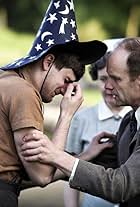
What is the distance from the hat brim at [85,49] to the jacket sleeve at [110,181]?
1.92 feet

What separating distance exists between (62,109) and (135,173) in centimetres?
49

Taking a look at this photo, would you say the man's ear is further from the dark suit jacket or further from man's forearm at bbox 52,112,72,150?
the dark suit jacket

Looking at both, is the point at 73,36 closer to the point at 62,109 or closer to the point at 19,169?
the point at 62,109

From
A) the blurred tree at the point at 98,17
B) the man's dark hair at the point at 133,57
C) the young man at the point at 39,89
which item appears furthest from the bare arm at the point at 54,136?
the blurred tree at the point at 98,17

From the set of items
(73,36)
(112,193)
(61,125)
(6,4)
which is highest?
(73,36)

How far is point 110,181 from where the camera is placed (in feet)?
11.1

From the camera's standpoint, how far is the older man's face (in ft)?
11.9

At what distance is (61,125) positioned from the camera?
3.50 metres

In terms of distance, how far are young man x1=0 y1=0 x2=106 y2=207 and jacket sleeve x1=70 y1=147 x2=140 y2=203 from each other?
0.14 metres

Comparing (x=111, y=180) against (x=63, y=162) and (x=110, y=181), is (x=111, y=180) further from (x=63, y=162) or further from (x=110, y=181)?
(x=63, y=162)

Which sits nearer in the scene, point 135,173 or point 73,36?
point 135,173

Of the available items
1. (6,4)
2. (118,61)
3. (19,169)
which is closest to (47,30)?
(118,61)

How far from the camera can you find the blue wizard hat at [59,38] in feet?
11.7

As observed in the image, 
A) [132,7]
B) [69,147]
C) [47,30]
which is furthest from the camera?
[132,7]
